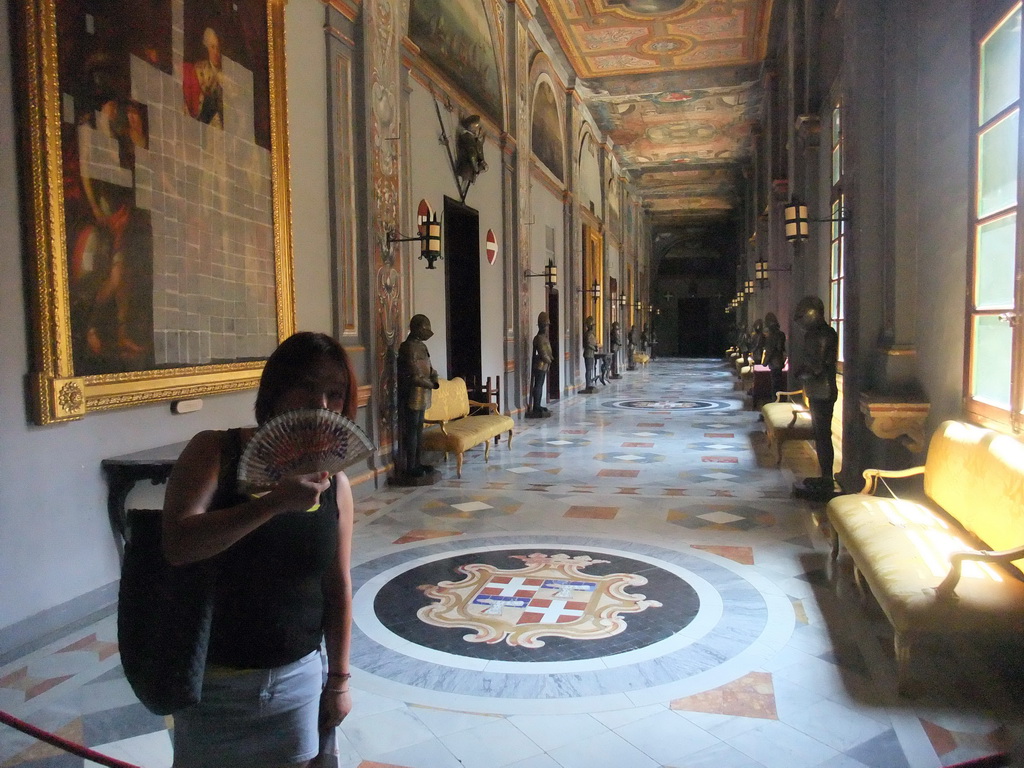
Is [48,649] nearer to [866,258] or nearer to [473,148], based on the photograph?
[866,258]

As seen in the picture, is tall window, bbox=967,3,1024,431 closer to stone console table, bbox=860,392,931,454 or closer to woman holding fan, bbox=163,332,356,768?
stone console table, bbox=860,392,931,454

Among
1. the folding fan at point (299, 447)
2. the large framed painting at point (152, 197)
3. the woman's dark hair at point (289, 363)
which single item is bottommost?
the folding fan at point (299, 447)

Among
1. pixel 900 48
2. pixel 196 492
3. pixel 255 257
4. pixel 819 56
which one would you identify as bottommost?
pixel 196 492

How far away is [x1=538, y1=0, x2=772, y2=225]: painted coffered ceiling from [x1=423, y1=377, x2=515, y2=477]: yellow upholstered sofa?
8.08 metres

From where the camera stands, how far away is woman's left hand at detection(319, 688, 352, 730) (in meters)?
1.66

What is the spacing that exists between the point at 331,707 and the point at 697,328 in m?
42.1

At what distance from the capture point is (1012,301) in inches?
169

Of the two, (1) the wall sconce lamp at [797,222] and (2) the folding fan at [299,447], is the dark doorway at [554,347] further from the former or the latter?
(2) the folding fan at [299,447]

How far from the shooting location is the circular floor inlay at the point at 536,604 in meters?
3.83

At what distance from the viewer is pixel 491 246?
11773mm

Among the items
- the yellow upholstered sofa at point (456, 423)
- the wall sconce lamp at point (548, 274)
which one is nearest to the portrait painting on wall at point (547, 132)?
the wall sconce lamp at point (548, 274)

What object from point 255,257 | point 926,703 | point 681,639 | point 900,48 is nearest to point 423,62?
point 255,257

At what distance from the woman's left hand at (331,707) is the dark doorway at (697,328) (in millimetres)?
41627

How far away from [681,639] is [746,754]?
1.07m
